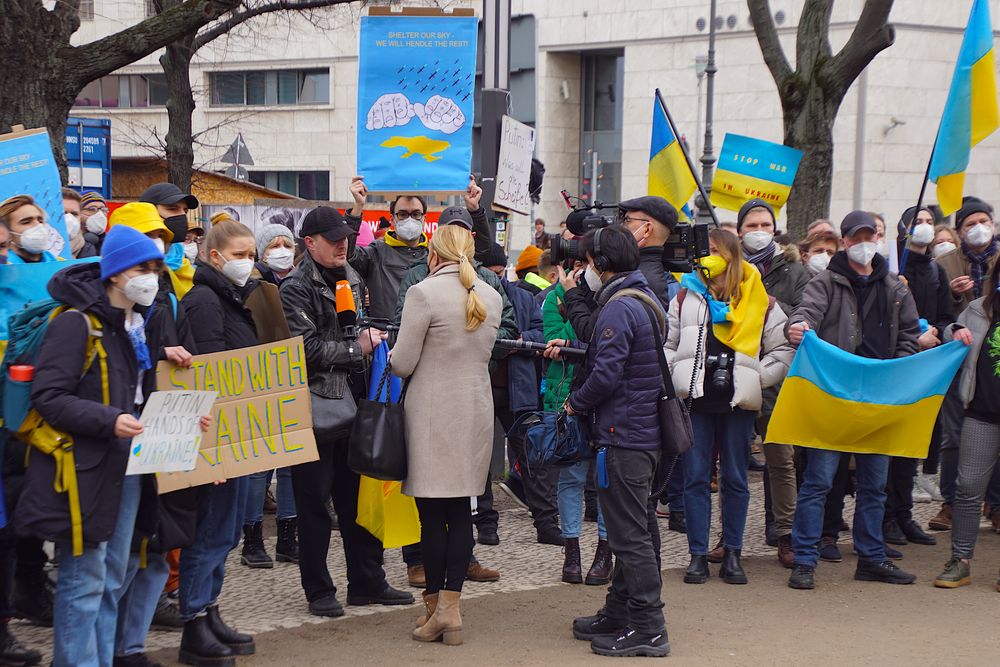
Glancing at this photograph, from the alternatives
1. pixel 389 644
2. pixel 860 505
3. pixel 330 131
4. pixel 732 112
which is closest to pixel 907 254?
pixel 860 505

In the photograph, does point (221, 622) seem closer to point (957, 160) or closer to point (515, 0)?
point (957, 160)

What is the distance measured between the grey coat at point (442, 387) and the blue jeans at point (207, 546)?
2.80ft

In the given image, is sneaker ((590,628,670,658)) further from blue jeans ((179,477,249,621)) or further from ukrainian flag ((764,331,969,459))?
ukrainian flag ((764,331,969,459))

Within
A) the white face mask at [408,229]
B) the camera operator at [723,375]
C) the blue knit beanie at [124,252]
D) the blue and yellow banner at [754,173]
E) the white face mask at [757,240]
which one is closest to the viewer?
the blue knit beanie at [124,252]

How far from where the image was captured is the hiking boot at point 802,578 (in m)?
7.09

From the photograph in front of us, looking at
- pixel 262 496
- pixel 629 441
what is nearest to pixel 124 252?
pixel 629 441

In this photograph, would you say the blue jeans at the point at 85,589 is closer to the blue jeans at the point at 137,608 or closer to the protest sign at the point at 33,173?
the blue jeans at the point at 137,608

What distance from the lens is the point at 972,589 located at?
281 inches

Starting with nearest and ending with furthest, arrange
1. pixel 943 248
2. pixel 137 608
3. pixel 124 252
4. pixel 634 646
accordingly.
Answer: pixel 124 252, pixel 137 608, pixel 634 646, pixel 943 248

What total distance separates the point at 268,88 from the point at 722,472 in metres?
35.8

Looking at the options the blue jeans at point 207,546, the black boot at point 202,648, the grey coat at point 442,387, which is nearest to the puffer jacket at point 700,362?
the grey coat at point 442,387

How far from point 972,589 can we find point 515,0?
31.6 m

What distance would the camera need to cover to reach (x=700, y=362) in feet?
22.5

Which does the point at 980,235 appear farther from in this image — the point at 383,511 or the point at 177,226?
the point at 177,226
